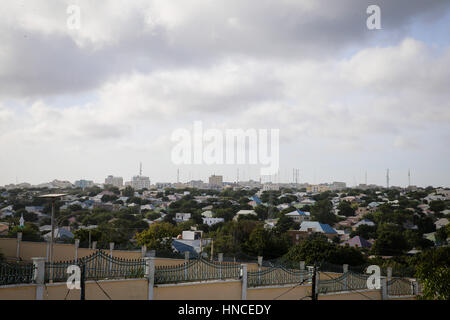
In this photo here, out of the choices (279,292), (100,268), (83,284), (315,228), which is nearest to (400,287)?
(279,292)

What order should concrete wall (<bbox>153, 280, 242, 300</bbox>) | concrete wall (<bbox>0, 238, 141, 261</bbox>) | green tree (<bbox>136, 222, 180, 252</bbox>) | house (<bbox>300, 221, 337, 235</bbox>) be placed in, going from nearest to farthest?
concrete wall (<bbox>153, 280, 242, 300</bbox>) < concrete wall (<bbox>0, 238, 141, 261</bbox>) < green tree (<bbox>136, 222, 180, 252</bbox>) < house (<bbox>300, 221, 337, 235</bbox>)

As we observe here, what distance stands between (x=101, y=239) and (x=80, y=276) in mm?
27124

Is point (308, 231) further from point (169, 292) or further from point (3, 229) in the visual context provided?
point (169, 292)

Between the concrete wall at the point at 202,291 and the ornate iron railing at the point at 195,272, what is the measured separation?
0.63ft

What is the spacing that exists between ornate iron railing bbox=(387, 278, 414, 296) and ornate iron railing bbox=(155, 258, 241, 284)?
659 centimetres

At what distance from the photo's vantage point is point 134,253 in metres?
20.6

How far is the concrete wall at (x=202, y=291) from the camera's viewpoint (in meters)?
11.2

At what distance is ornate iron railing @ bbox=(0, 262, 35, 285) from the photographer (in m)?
8.80

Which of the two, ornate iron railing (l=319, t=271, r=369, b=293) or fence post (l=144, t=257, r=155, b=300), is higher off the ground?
fence post (l=144, t=257, r=155, b=300)

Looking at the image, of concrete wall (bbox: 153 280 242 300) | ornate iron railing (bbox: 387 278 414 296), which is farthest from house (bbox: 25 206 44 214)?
concrete wall (bbox: 153 280 242 300)

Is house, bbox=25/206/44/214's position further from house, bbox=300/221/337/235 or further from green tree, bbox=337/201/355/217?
green tree, bbox=337/201/355/217

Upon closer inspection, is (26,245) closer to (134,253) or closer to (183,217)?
(134,253)

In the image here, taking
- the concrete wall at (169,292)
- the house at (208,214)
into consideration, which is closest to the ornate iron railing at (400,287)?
the concrete wall at (169,292)
